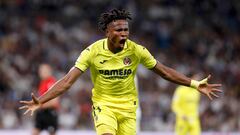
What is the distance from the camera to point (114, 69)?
31.7ft

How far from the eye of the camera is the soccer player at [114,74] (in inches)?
374

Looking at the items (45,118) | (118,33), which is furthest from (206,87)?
(45,118)

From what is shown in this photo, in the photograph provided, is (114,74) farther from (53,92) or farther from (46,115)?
(46,115)

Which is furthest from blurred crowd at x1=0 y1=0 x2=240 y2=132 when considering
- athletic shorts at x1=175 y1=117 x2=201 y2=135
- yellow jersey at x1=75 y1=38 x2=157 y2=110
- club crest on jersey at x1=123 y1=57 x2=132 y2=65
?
club crest on jersey at x1=123 y1=57 x2=132 y2=65

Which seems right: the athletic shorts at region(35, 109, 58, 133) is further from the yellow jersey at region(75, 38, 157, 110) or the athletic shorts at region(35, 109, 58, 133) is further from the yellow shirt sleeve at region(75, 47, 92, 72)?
the yellow shirt sleeve at region(75, 47, 92, 72)

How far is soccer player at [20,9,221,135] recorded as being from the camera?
9.50 m

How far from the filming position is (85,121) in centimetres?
2139

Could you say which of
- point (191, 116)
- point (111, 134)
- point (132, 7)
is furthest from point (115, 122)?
point (132, 7)

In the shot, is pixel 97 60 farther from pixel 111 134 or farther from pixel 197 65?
pixel 197 65

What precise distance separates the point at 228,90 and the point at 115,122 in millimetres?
13114

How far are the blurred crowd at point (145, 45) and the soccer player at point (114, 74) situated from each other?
37.4 ft

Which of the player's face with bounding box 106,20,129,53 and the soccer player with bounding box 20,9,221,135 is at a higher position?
the player's face with bounding box 106,20,129,53

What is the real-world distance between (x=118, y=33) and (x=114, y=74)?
551mm

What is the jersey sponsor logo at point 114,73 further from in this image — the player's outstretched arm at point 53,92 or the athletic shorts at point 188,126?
the athletic shorts at point 188,126
